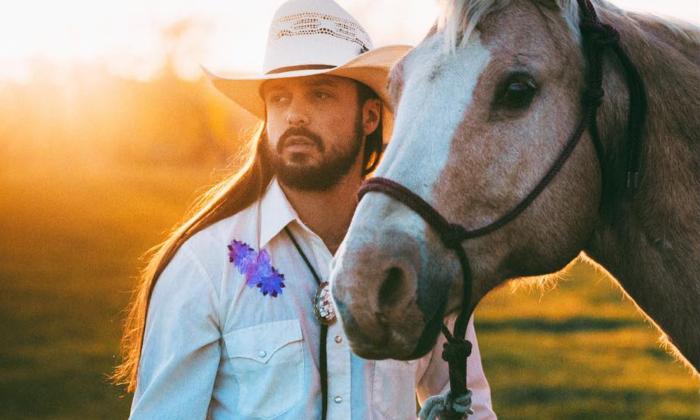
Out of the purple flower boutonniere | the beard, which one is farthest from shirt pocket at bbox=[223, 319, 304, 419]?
the beard

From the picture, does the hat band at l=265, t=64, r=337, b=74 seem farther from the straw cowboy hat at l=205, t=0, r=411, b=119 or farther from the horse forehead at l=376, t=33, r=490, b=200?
the horse forehead at l=376, t=33, r=490, b=200

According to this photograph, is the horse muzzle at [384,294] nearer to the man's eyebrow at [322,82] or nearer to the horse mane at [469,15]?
the horse mane at [469,15]

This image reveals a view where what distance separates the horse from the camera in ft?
6.24

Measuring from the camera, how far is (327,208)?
2938mm

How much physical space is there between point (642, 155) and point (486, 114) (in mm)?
478

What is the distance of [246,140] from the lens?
345 centimetres

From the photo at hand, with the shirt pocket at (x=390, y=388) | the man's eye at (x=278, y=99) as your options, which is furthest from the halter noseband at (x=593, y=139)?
the man's eye at (x=278, y=99)

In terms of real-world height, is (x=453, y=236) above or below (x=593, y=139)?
below

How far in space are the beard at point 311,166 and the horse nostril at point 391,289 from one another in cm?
98

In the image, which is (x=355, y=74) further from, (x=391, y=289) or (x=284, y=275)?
(x=391, y=289)

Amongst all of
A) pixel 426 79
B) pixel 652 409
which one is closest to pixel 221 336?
pixel 426 79

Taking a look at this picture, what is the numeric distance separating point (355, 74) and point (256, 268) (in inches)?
31.8

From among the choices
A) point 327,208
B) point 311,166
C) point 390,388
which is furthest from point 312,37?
point 390,388

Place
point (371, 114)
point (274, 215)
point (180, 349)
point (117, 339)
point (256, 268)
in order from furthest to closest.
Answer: point (117, 339) < point (371, 114) < point (274, 215) < point (256, 268) < point (180, 349)
